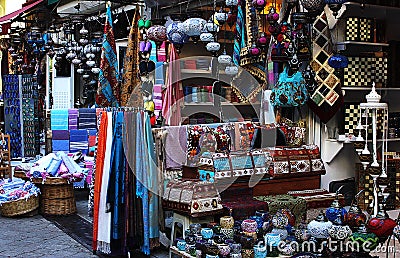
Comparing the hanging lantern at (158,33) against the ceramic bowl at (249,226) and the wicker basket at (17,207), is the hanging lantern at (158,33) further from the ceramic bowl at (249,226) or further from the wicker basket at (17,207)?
the ceramic bowl at (249,226)

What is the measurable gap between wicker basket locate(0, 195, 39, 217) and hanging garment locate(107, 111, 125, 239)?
1882 millimetres

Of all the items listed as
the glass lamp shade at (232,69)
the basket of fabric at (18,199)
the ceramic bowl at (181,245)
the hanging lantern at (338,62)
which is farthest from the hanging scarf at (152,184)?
the basket of fabric at (18,199)

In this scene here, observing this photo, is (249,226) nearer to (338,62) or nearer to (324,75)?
(338,62)

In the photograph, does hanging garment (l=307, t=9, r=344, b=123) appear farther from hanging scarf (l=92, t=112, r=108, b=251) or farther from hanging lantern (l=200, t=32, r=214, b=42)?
hanging scarf (l=92, t=112, r=108, b=251)

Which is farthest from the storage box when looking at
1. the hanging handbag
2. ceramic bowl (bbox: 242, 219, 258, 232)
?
the hanging handbag

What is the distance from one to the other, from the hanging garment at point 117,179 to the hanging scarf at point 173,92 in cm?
196

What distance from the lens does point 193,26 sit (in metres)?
5.19

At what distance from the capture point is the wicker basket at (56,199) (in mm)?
6129

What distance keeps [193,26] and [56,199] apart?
→ 8.11 ft

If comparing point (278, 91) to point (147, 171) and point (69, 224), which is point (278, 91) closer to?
point (147, 171)

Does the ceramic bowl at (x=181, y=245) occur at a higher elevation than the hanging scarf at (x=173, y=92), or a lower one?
lower

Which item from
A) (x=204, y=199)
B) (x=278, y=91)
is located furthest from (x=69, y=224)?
(x=278, y=91)

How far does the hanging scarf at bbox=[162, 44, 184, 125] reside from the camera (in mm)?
6543

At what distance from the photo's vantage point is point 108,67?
22.9 feet
